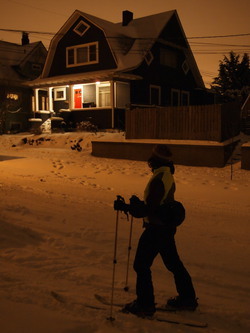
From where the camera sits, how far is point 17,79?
102 ft

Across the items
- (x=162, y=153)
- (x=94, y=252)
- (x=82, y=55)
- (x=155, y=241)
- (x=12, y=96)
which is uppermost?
(x=82, y=55)

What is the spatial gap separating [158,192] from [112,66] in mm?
21427

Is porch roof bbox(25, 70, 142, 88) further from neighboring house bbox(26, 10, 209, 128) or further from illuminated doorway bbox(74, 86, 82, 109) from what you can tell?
illuminated doorway bbox(74, 86, 82, 109)

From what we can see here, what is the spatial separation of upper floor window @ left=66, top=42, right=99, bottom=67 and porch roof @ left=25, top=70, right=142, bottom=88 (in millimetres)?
1203

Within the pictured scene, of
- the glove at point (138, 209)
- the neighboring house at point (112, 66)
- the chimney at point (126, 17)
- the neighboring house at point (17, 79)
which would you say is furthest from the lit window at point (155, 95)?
the glove at point (138, 209)

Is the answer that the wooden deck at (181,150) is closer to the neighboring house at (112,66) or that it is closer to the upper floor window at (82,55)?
the neighboring house at (112,66)

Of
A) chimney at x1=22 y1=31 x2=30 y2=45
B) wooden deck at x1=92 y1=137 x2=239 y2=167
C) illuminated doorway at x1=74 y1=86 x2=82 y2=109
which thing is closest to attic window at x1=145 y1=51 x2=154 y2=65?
illuminated doorway at x1=74 y1=86 x2=82 y2=109

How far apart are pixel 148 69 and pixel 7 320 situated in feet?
77.4

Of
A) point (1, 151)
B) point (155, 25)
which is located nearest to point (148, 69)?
point (155, 25)

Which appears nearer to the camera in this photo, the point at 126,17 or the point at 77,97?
the point at 77,97

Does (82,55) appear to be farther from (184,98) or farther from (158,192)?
(158,192)

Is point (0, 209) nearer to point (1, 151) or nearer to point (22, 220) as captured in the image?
point (22, 220)

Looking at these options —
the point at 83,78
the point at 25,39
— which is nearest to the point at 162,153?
the point at 83,78

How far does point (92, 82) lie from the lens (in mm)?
23453
